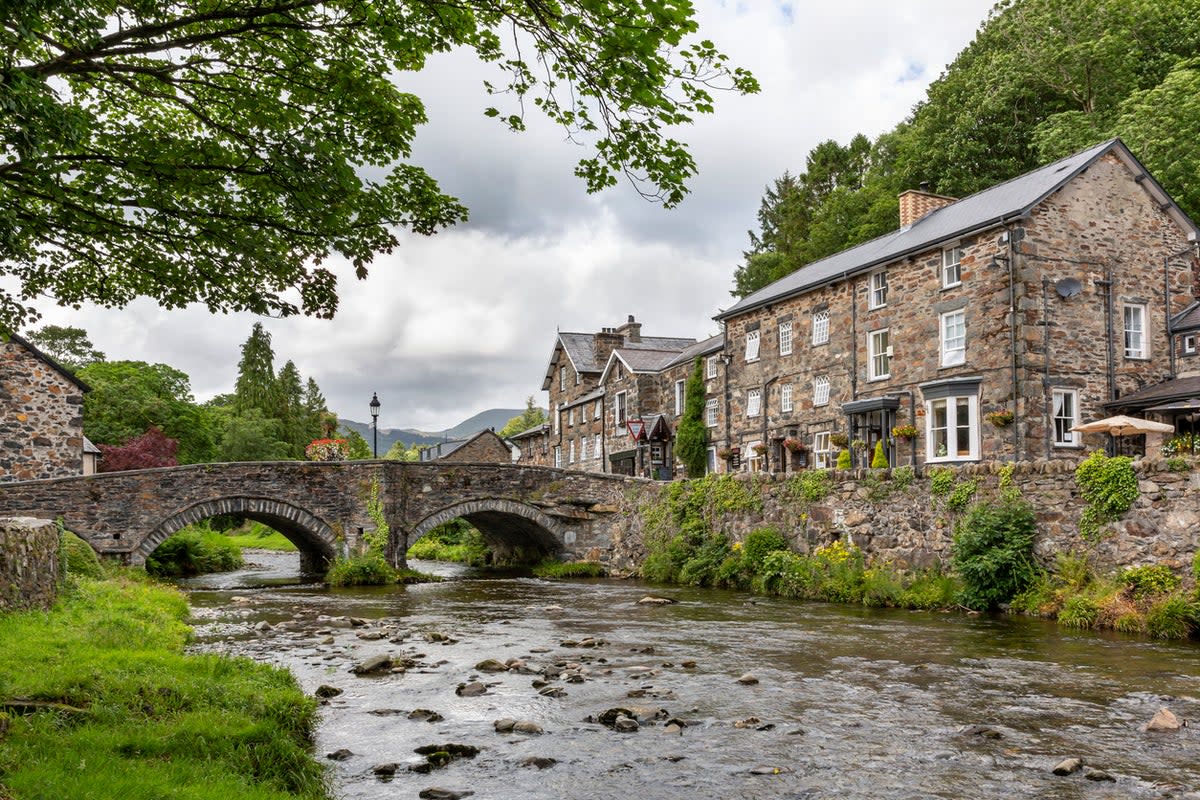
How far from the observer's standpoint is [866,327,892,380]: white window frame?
29609 millimetres

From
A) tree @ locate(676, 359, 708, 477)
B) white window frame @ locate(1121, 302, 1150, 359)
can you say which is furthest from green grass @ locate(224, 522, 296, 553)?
white window frame @ locate(1121, 302, 1150, 359)

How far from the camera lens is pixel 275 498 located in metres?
29.6

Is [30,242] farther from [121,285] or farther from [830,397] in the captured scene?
[830,397]

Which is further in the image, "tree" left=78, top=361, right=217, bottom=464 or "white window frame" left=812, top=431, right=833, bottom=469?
"tree" left=78, top=361, right=217, bottom=464

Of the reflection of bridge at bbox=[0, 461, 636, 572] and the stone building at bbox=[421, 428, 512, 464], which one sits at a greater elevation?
the stone building at bbox=[421, 428, 512, 464]

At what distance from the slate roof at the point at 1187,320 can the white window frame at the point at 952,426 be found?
21.2ft

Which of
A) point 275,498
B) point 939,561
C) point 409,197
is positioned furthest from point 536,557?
point 409,197

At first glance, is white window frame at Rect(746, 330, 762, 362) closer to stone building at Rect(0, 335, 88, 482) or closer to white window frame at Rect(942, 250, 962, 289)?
white window frame at Rect(942, 250, 962, 289)

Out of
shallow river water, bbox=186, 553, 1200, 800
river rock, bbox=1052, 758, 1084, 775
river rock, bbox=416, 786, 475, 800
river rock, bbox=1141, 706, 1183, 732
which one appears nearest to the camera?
river rock, bbox=416, 786, 475, 800

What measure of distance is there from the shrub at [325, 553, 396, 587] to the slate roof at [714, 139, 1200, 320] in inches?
661

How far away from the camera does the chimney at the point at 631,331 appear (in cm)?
5309

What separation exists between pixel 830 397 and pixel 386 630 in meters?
19.3

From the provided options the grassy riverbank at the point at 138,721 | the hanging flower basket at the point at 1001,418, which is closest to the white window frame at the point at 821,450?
the hanging flower basket at the point at 1001,418

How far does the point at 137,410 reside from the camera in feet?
172
